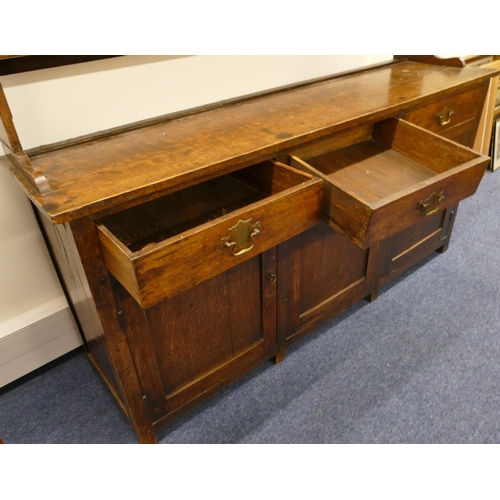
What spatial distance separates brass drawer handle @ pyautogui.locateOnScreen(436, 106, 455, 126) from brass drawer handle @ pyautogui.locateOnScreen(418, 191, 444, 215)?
0.47 metres

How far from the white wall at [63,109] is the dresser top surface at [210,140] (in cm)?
8

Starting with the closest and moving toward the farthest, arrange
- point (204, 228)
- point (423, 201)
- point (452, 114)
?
point (204, 228) < point (423, 201) < point (452, 114)

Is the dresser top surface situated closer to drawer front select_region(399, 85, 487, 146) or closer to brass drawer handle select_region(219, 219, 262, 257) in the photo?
drawer front select_region(399, 85, 487, 146)

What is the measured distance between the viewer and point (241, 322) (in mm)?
1242

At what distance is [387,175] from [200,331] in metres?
0.67

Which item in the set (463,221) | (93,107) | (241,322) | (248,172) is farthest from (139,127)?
(463,221)

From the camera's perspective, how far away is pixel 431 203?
1085mm

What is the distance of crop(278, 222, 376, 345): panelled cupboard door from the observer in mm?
1262

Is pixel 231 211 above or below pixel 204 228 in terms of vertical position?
below

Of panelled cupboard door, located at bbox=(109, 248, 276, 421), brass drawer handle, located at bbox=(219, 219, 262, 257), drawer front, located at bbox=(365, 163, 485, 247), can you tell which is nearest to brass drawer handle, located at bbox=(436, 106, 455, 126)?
drawer front, located at bbox=(365, 163, 485, 247)

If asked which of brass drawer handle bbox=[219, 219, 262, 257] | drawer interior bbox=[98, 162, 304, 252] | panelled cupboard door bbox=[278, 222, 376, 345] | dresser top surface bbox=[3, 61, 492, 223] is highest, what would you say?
dresser top surface bbox=[3, 61, 492, 223]

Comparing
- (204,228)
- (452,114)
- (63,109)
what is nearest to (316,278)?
(204,228)

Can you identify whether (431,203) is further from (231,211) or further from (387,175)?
(231,211)

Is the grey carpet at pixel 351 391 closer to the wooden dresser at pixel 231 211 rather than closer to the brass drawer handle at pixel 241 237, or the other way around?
the wooden dresser at pixel 231 211
